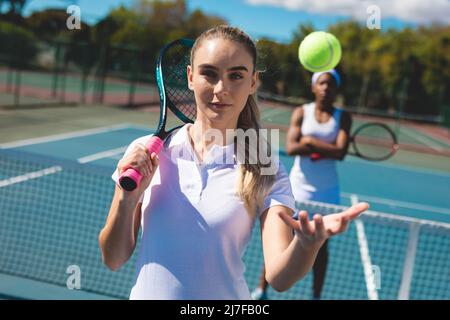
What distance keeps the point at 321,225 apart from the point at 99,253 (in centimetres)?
372

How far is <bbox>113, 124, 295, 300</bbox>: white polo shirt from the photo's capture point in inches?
55.0

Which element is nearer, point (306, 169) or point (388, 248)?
point (306, 169)

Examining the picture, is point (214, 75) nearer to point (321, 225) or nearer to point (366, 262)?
point (321, 225)

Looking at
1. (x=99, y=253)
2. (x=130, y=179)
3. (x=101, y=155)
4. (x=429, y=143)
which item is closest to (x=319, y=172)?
(x=99, y=253)

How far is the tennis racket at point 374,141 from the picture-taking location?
14.7ft

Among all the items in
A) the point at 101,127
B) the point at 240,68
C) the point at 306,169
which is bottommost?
the point at 101,127

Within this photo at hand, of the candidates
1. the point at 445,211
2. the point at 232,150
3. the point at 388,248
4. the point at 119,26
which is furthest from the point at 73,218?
the point at 119,26

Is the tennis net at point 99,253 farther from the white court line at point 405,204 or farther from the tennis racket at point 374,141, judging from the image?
the white court line at point 405,204

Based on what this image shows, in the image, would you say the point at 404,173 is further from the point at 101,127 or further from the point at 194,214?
the point at 194,214

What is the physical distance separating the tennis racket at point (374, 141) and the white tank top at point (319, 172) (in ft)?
0.32

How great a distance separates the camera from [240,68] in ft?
4.66

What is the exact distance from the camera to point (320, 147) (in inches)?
146

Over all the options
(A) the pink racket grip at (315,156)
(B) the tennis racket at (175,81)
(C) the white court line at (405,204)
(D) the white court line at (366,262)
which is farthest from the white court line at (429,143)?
(B) the tennis racket at (175,81)

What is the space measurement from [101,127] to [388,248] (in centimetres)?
969
